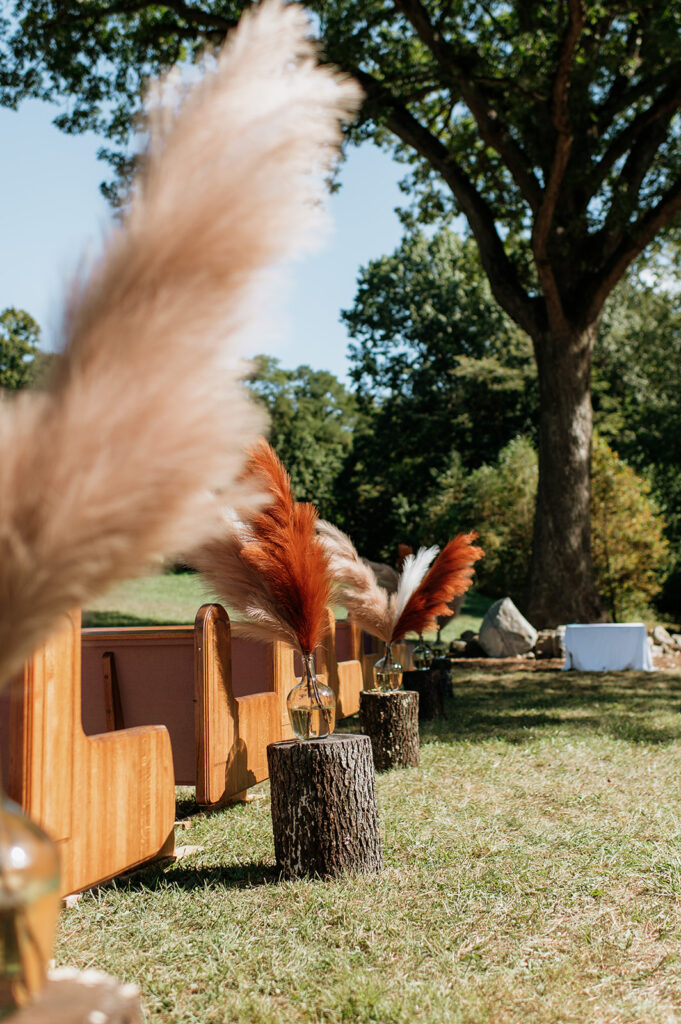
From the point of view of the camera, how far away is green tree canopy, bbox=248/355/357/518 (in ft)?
102

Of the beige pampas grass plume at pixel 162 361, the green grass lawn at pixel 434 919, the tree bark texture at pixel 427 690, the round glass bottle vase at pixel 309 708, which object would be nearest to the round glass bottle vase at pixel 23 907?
the beige pampas grass plume at pixel 162 361

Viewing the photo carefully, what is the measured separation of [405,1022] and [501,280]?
1199cm

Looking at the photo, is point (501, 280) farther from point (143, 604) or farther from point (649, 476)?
point (649, 476)

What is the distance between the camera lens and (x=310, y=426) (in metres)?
36.4

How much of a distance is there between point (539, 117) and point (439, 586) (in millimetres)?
9545

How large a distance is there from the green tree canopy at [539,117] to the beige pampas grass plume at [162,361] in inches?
435

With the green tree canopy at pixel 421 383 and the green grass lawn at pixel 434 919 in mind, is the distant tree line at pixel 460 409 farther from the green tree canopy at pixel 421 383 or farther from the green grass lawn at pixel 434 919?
the green grass lawn at pixel 434 919

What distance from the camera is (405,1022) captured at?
206 cm

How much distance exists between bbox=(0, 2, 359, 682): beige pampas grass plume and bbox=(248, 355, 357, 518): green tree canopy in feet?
73.1

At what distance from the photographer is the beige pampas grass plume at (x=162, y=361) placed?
2.28 feet

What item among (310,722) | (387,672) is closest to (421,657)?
(387,672)

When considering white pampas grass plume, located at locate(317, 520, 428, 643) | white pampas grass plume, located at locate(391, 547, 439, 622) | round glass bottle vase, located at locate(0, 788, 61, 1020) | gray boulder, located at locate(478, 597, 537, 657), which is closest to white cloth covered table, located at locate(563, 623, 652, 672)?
gray boulder, located at locate(478, 597, 537, 657)

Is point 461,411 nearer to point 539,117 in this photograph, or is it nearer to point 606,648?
point 539,117

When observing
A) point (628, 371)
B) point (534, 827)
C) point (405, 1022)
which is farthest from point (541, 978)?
point (628, 371)
